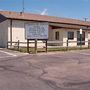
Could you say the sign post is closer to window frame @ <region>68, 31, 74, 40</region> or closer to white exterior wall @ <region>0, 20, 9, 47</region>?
white exterior wall @ <region>0, 20, 9, 47</region>

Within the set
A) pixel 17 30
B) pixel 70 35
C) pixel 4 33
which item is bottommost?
pixel 70 35

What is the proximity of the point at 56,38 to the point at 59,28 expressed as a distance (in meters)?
1.94

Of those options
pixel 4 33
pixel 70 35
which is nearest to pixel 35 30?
pixel 4 33

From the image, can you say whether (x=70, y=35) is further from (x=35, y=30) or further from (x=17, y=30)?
(x=35, y=30)

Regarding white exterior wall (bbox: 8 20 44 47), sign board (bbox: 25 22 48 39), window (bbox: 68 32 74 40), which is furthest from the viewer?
window (bbox: 68 32 74 40)

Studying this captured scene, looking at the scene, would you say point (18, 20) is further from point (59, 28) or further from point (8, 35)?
point (59, 28)

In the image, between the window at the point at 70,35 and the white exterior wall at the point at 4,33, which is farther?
the window at the point at 70,35

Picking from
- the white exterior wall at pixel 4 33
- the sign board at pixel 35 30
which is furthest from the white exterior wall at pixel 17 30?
the sign board at pixel 35 30

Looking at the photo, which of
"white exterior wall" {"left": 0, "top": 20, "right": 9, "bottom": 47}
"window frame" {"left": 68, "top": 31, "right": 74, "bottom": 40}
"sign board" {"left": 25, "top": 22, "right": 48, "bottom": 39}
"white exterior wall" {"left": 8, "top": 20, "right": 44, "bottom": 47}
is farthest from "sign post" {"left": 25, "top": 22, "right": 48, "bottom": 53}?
"window frame" {"left": 68, "top": 31, "right": 74, "bottom": 40}

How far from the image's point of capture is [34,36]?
72.0 ft

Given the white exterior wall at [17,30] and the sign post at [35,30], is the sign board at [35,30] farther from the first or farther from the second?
the white exterior wall at [17,30]

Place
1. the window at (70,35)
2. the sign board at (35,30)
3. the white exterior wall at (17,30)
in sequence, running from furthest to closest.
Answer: the window at (70,35)
the white exterior wall at (17,30)
the sign board at (35,30)

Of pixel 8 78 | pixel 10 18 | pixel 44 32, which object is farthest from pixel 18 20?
pixel 8 78

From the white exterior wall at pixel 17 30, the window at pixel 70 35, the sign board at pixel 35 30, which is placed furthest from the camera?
the window at pixel 70 35
